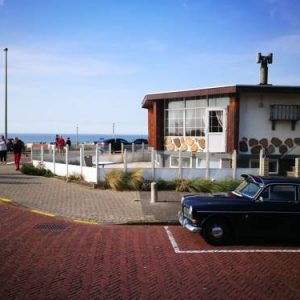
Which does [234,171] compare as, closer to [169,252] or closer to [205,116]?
[205,116]

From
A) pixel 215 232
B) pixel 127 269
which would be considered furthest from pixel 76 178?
pixel 127 269

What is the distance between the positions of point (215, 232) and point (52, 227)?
3915 mm

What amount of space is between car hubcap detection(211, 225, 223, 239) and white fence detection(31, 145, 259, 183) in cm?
749

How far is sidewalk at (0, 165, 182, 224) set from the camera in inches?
461

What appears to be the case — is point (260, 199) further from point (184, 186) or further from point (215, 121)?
point (215, 121)

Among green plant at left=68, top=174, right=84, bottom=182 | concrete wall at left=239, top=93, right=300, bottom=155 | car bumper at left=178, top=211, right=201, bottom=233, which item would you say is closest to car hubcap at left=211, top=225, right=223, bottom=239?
car bumper at left=178, top=211, right=201, bottom=233

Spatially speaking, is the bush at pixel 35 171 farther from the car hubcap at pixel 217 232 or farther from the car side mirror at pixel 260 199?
the car side mirror at pixel 260 199

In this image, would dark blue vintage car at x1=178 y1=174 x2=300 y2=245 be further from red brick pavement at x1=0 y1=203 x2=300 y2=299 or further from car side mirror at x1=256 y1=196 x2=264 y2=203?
red brick pavement at x1=0 y1=203 x2=300 y2=299

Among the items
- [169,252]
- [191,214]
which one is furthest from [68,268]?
[191,214]

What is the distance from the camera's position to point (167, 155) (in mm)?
20766

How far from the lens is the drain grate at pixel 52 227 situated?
1030cm

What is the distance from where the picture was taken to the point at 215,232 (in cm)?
913

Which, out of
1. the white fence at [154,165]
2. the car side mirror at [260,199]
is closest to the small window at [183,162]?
the white fence at [154,165]

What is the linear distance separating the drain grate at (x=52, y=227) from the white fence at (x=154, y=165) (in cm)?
579
